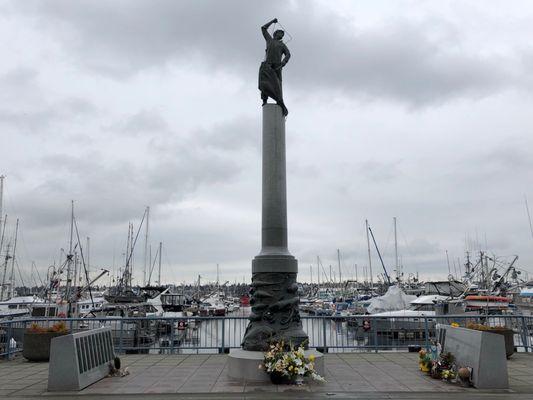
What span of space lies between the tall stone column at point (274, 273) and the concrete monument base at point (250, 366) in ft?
1.67

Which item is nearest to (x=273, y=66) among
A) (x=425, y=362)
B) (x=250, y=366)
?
(x=250, y=366)

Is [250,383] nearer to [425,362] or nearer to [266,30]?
[425,362]

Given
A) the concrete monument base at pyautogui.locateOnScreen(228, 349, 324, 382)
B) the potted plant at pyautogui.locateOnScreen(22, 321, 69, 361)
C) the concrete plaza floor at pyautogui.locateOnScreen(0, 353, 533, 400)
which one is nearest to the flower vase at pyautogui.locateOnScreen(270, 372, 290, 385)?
the concrete plaza floor at pyautogui.locateOnScreen(0, 353, 533, 400)

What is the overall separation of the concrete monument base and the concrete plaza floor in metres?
0.26

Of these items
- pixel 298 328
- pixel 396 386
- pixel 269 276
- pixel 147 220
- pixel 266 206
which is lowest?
pixel 396 386

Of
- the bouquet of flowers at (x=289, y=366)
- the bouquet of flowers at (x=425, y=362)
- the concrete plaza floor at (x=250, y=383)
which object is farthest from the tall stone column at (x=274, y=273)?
the bouquet of flowers at (x=425, y=362)

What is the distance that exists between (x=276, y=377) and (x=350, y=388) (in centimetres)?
163

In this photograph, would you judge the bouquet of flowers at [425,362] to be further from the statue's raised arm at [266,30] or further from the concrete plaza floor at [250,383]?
the statue's raised arm at [266,30]

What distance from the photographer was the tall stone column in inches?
482

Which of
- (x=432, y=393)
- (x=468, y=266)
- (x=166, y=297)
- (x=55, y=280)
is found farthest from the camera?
(x=468, y=266)

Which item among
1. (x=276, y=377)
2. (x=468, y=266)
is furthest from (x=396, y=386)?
(x=468, y=266)

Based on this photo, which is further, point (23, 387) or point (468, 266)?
point (468, 266)

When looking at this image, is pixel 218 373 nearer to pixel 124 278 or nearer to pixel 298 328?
pixel 298 328

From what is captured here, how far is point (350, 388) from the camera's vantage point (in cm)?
1059
